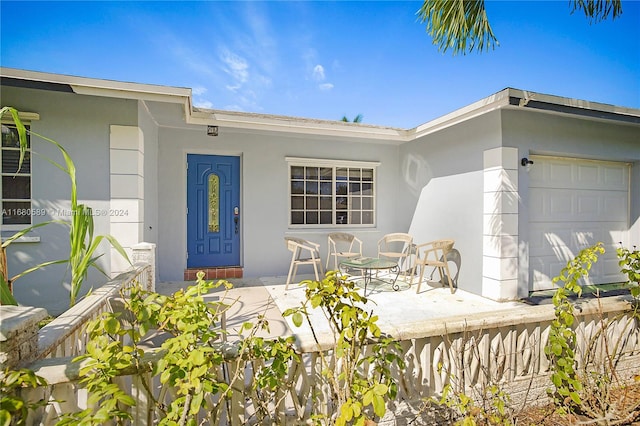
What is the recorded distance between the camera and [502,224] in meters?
4.73

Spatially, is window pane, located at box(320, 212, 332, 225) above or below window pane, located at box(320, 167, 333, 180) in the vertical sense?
below

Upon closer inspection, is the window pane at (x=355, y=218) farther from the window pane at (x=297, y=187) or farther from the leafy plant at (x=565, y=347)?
the leafy plant at (x=565, y=347)

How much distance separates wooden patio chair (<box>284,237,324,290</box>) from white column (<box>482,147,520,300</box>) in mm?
2884

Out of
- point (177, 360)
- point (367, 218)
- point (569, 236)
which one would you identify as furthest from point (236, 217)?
point (569, 236)

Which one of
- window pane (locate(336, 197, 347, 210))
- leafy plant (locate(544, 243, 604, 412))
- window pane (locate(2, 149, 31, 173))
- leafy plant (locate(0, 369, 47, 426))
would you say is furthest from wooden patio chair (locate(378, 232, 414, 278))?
window pane (locate(2, 149, 31, 173))

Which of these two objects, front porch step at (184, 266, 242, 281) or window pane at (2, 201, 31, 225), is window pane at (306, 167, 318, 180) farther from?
window pane at (2, 201, 31, 225)

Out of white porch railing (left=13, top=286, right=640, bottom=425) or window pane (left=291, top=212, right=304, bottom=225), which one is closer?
white porch railing (left=13, top=286, right=640, bottom=425)

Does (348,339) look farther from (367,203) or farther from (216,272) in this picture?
(367,203)

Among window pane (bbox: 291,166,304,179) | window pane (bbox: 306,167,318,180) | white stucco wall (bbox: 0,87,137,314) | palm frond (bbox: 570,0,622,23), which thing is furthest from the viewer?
window pane (bbox: 306,167,318,180)

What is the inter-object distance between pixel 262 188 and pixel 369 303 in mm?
3237

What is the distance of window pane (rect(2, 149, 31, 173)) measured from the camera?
3.98 meters

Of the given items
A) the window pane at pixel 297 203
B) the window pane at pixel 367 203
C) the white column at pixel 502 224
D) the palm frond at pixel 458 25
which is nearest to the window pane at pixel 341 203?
the window pane at pixel 367 203

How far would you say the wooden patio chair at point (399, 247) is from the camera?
21.0 feet

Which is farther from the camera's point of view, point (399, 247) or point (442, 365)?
point (399, 247)
